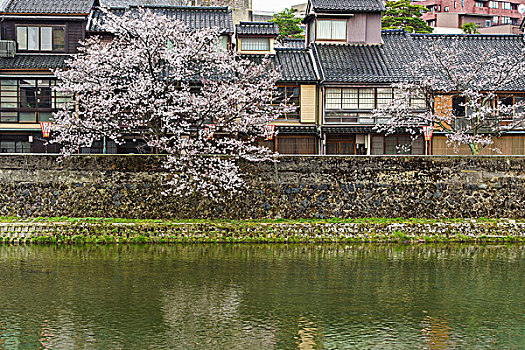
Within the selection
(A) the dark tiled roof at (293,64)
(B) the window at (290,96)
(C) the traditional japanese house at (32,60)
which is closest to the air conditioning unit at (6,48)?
(C) the traditional japanese house at (32,60)

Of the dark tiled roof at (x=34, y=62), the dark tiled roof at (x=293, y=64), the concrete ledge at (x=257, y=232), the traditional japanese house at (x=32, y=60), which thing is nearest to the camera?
the concrete ledge at (x=257, y=232)

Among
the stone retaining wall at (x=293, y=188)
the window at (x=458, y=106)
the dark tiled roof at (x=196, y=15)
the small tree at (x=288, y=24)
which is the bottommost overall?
the stone retaining wall at (x=293, y=188)

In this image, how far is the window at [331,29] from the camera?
4231 centimetres

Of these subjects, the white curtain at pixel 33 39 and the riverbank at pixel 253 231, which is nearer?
the riverbank at pixel 253 231

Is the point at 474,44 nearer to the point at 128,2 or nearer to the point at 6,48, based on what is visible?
the point at 128,2

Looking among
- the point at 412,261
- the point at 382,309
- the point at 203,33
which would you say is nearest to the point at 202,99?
the point at 203,33

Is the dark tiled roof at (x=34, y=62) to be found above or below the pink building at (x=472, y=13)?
below

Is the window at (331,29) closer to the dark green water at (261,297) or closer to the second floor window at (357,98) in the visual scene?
the second floor window at (357,98)

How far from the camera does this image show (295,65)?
40.5m

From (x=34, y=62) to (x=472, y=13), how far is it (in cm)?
6202

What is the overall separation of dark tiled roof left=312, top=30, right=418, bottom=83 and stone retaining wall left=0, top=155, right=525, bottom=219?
10.3 m

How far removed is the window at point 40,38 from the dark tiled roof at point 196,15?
2.07m

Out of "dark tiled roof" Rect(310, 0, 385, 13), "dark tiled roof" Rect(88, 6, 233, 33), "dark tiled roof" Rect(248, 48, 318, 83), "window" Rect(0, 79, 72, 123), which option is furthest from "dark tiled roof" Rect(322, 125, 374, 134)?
"window" Rect(0, 79, 72, 123)

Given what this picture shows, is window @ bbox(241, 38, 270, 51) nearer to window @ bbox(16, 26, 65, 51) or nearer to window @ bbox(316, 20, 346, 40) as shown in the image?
window @ bbox(316, 20, 346, 40)
